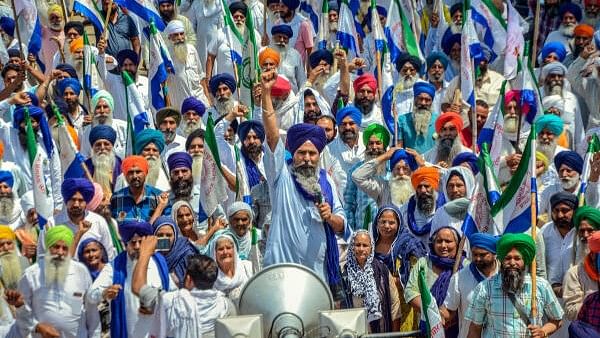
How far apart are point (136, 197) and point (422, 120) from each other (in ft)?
11.2

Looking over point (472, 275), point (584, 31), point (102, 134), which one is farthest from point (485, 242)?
point (584, 31)

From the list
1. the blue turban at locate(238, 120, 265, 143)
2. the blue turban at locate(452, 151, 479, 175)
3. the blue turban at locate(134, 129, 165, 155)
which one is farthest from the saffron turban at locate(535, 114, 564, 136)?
the blue turban at locate(134, 129, 165, 155)

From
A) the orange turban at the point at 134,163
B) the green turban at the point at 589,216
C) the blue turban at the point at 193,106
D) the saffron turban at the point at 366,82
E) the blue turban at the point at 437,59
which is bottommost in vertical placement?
the green turban at the point at 589,216

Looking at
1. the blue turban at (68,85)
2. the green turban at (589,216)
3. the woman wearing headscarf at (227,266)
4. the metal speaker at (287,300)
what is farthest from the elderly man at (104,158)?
the metal speaker at (287,300)

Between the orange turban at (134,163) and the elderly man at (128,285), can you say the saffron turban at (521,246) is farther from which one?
the orange turban at (134,163)

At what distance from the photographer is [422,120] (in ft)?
64.7

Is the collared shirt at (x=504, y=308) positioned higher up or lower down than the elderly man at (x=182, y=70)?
lower down

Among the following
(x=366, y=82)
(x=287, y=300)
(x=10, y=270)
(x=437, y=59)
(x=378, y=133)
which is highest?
(x=437, y=59)

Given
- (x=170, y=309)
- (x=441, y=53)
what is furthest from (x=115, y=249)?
(x=441, y=53)

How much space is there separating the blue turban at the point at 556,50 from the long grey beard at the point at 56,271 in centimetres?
716

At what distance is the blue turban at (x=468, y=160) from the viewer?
17.9 meters

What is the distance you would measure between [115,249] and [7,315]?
1.08m

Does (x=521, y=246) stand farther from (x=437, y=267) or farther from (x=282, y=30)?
(x=282, y=30)

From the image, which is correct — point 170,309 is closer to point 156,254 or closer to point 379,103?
point 156,254
